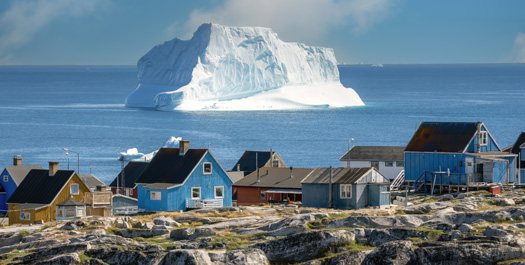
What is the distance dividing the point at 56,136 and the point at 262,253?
12676 centimetres

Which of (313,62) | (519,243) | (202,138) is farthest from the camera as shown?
(313,62)

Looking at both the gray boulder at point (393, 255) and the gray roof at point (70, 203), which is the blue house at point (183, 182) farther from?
the gray boulder at point (393, 255)

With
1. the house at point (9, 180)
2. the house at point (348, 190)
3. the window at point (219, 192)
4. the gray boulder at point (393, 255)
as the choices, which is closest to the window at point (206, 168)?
the window at point (219, 192)

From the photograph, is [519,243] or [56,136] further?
[56,136]

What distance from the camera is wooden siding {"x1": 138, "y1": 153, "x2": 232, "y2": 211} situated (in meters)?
52.5

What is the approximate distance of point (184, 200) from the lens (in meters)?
53.3

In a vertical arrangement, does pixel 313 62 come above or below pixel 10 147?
above

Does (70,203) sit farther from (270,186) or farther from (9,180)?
(270,186)

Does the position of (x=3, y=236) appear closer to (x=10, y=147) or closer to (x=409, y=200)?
(x=409, y=200)

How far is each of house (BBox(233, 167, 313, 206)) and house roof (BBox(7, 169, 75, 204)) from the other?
999 centimetres

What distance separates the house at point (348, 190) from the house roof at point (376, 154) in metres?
13.6

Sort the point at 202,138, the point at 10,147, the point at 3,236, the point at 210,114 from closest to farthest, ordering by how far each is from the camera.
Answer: the point at 3,236 < the point at 10,147 < the point at 202,138 < the point at 210,114

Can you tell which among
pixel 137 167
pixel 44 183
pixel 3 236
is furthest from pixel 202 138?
pixel 3 236

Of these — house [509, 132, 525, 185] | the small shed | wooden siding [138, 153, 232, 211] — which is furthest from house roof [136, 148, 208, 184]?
house [509, 132, 525, 185]
